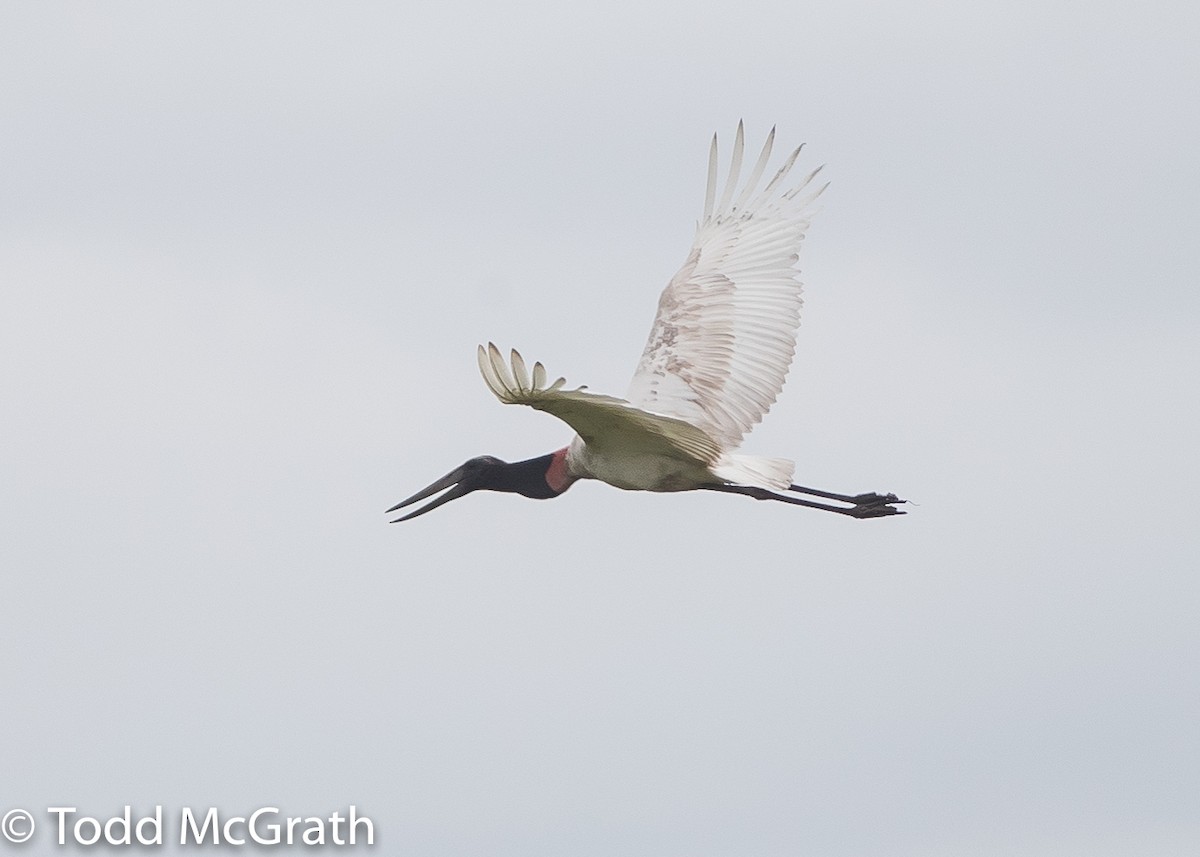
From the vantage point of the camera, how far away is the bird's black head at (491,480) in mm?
16047

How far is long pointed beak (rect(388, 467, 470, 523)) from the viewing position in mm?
16719

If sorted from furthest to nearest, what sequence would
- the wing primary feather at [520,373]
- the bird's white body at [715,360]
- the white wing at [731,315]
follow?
the white wing at [731,315] → the bird's white body at [715,360] → the wing primary feather at [520,373]

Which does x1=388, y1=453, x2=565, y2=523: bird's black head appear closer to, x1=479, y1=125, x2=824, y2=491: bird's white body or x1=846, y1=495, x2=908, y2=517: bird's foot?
x1=479, y1=125, x2=824, y2=491: bird's white body

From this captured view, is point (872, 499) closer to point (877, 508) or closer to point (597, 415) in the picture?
point (877, 508)

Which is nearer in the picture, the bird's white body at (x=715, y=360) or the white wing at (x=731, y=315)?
the bird's white body at (x=715, y=360)

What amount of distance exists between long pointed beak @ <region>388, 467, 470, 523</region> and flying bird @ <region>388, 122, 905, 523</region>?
0.01m

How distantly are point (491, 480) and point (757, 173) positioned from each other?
317cm

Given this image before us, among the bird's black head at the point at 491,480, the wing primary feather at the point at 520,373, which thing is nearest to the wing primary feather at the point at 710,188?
the bird's black head at the point at 491,480

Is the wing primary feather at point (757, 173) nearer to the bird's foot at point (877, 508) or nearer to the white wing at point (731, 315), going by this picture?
the white wing at point (731, 315)

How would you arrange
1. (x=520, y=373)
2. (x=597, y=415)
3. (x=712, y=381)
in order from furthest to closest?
1. (x=712, y=381)
2. (x=597, y=415)
3. (x=520, y=373)

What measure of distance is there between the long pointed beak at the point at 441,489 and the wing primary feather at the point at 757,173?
2.99 metres

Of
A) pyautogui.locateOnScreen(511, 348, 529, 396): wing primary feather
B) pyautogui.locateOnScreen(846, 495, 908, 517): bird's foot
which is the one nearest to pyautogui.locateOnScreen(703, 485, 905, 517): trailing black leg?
pyautogui.locateOnScreen(846, 495, 908, 517): bird's foot

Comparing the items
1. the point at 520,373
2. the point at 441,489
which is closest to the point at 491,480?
the point at 441,489

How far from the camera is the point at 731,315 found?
53.1ft
